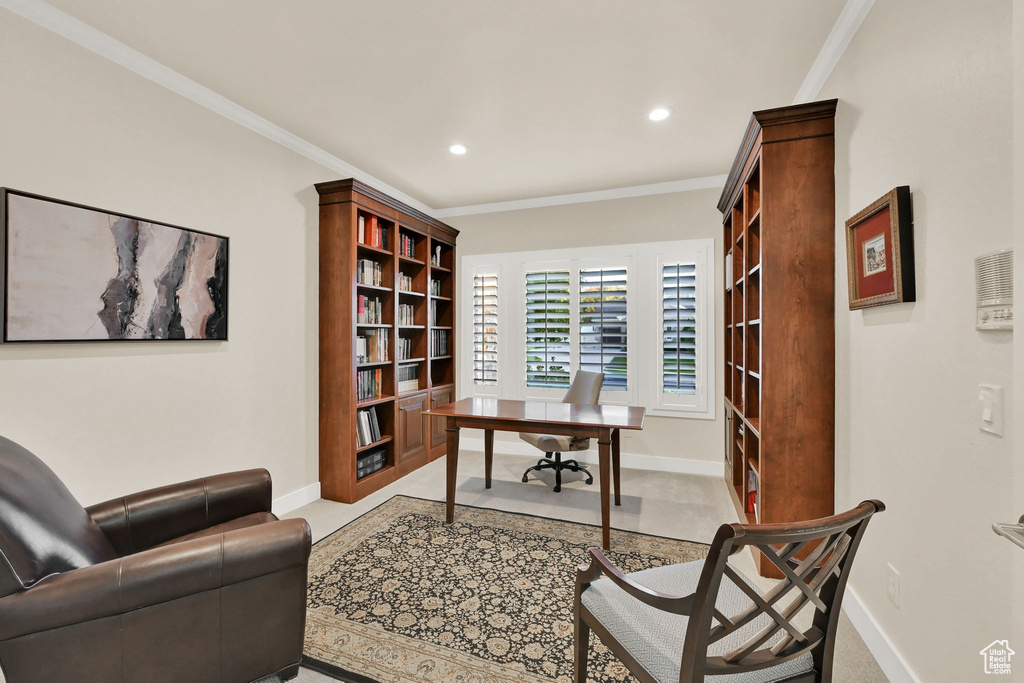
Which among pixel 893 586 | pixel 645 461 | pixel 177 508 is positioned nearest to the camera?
pixel 893 586

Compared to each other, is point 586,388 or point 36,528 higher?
point 586,388

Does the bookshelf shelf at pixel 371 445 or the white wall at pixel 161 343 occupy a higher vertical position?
the white wall at pixel 161 343

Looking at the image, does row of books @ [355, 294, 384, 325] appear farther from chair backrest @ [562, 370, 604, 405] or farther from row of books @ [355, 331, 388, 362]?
chair backrest @ [562, 370, 604, 405]

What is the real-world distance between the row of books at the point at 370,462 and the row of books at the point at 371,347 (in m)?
A: 0.84

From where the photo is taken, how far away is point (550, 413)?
3.08 m

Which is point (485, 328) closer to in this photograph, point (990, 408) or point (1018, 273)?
point (990, 408)

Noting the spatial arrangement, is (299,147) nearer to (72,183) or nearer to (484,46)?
(72,183)

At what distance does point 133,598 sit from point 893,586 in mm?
2575

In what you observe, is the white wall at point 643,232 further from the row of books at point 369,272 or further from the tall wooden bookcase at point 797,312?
the tall wooden bookcase at point 797,312

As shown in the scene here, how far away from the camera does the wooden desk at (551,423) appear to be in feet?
8.80

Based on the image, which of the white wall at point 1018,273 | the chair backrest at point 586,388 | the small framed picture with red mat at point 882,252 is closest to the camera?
the white wall at point 1018,273

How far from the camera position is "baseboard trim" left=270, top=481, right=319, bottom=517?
3139mm

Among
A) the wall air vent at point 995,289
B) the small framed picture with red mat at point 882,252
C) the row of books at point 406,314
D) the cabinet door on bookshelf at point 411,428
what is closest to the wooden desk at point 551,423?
the cabinet door on bookshelf at point 411,428

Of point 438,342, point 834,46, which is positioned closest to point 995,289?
point 834,46
